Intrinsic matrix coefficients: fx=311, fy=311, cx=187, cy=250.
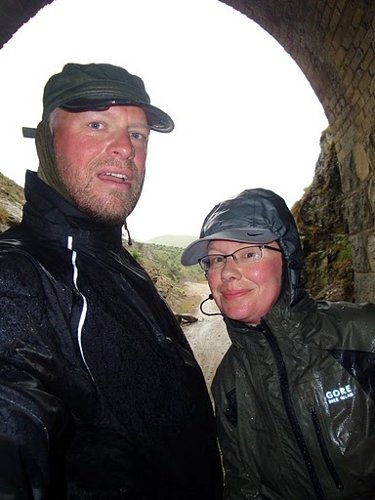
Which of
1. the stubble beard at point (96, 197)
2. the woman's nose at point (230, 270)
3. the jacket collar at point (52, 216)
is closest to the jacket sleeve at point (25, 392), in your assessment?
the jacket collar at point (52, 216)

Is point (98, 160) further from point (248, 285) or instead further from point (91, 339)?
point (248, 285)

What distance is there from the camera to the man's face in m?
1.36

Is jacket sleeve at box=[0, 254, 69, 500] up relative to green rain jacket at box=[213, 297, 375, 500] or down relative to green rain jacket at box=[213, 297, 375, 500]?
up

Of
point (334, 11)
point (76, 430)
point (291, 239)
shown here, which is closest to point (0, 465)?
point (76, 430)

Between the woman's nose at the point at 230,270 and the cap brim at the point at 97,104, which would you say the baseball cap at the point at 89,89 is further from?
the woman's nose at the point at 230,270

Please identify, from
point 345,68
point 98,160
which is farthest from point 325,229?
point 98,160

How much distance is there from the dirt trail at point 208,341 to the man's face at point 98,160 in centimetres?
484

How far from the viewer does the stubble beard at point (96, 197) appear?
53.0 inches

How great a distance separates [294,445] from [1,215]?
5.94m

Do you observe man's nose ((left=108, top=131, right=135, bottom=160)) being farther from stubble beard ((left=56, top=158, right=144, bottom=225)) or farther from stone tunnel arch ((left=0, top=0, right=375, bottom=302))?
stone tunnel arch ((left=0, top=0, right=375, bottom=302))

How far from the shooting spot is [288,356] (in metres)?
1.62

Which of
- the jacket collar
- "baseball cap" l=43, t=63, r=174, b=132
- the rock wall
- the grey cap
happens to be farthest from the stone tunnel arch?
the jacket collar

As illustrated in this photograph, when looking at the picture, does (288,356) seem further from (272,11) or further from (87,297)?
(272,11)

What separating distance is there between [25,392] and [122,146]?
1.10 m
